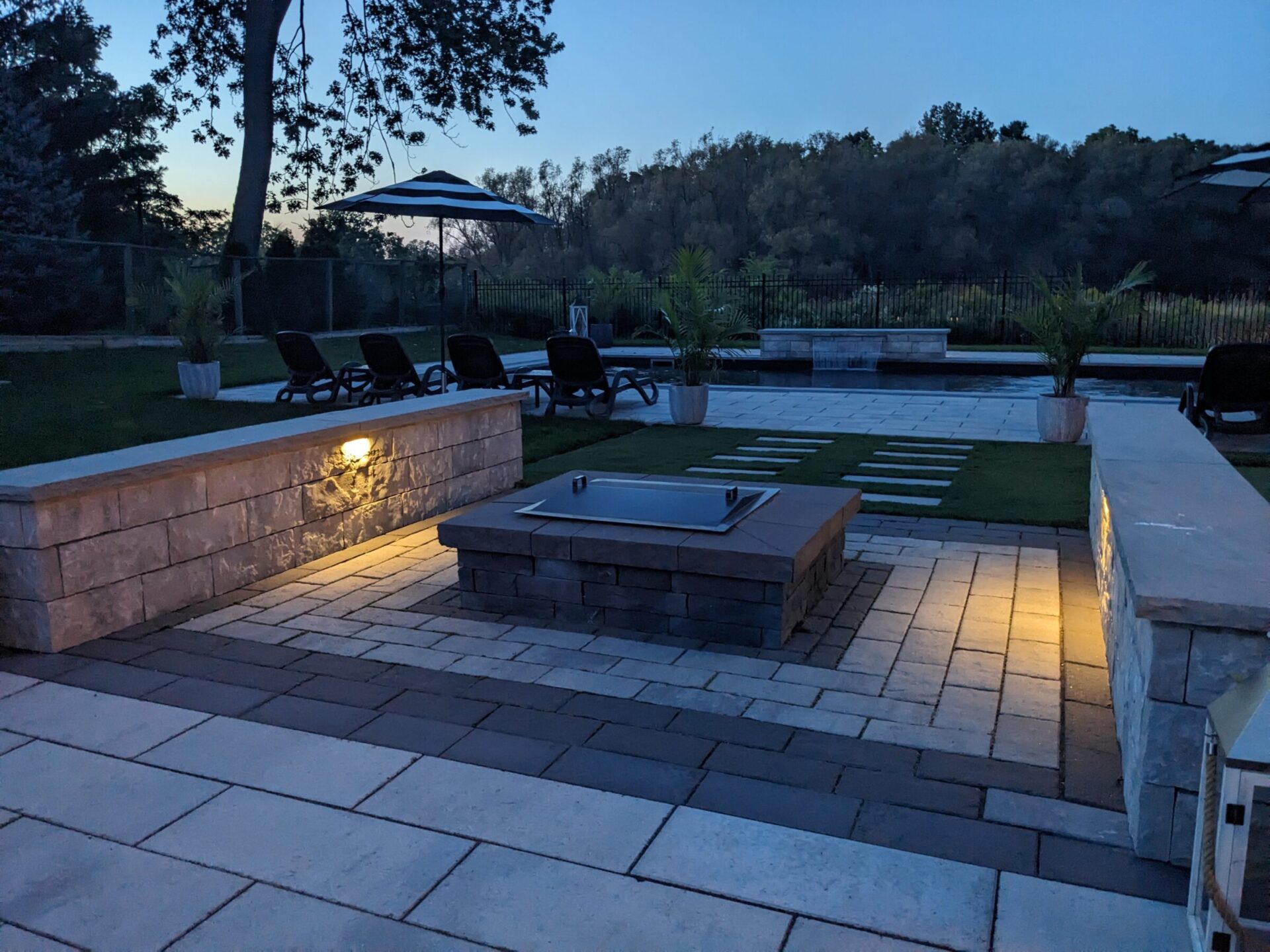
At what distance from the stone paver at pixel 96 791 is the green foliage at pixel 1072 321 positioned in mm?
7309

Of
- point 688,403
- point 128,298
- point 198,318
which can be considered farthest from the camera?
point 128,298

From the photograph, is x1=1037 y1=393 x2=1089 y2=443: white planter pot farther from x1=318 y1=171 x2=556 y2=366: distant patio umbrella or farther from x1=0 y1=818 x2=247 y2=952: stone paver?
x1=0 y1=818 x2=247 y2=952: stone paver

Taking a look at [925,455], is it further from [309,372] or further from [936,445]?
[309,372]

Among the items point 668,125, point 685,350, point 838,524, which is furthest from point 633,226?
point 838,524

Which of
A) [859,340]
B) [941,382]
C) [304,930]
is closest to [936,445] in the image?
[941,382]

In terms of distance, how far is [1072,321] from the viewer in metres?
7.82

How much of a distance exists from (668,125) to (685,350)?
34167 millimetres

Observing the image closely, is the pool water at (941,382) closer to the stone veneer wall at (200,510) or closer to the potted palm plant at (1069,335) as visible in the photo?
the potted palm plant at (1069,335)

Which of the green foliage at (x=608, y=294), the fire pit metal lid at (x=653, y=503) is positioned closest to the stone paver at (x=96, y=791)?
the fire pit metal lid at (x=653, y=503)

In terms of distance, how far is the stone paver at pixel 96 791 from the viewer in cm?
235

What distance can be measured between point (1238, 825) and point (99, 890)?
7.31ft

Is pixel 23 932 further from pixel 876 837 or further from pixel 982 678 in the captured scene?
pixel 982 678

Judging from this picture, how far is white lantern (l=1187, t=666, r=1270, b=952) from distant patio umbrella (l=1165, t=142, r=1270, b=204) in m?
7.46

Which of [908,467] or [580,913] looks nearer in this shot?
[580,913]
